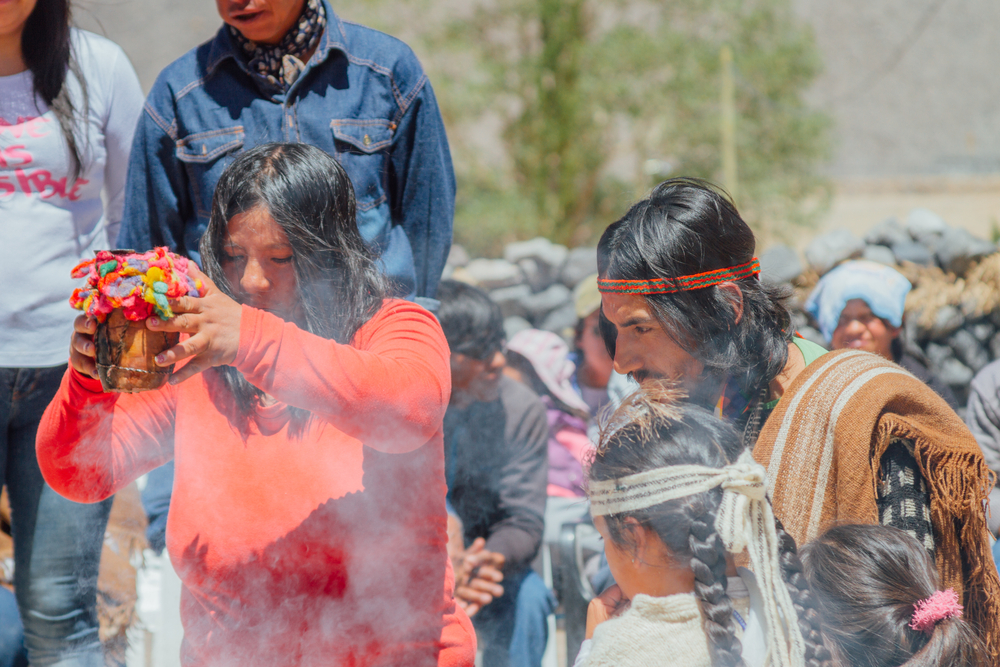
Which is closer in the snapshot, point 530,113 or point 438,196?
point 438,196

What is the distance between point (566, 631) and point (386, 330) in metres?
1.85

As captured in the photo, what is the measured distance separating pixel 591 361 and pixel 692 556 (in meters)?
2.35

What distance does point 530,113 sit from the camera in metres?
10.7

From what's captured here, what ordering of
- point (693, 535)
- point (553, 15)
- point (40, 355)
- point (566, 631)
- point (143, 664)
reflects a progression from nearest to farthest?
point (693, 535)
point (40, 355)
point (143, 664)
point (566, 631)
point (553, 15)

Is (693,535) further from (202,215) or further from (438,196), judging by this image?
(202,215)

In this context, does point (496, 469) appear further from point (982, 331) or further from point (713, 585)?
point (982, 331)

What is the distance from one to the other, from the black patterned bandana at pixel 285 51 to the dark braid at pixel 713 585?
1409 mm

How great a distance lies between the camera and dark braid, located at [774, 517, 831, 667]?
5.00 feet

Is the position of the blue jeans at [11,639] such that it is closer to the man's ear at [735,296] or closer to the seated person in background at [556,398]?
the man's ear at [735,296]

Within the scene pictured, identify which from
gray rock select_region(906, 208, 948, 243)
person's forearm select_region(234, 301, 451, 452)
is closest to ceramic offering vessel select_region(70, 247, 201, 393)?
person's forearm select_region(234, 301, 451, 452)

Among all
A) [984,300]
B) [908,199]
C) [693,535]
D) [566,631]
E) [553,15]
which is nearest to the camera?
[693,535]

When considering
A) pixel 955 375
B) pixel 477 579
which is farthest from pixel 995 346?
pixel 477 579

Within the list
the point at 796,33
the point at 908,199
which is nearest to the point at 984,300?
the point at 796,33

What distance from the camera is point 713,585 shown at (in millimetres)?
1470
